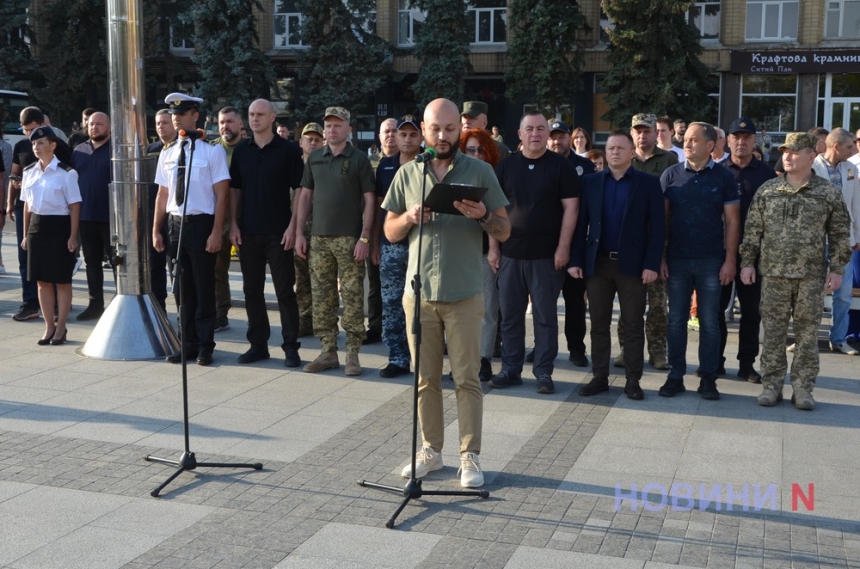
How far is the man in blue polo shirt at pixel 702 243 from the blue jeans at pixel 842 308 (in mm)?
2193

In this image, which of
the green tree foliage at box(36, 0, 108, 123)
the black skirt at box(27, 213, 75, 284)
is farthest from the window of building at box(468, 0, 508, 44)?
the black skirt at box(27, 213, 75, 284)

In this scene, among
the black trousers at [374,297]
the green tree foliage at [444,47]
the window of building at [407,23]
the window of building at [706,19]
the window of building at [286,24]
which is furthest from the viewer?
the window of building at [286,24]

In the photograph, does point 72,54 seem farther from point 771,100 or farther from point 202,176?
point 202,176

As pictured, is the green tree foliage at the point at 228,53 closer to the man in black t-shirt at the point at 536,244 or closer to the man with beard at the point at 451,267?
the man in black t-shirt at the point at 536,244

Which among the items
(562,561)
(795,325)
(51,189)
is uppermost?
(51,189)

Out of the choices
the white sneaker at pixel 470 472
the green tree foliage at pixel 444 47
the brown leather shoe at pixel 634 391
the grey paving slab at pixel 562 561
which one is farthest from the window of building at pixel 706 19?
the grey paving slab at pixel 562 561

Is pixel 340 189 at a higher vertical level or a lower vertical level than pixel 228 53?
lower

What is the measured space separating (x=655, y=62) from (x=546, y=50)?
137 inches

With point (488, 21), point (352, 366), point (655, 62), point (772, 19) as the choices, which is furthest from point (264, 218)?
point (488, 21)

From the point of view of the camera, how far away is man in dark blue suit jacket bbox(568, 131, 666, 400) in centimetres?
760

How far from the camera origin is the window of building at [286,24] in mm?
36312

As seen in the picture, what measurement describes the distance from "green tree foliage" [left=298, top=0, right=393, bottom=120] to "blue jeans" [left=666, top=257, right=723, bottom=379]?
2657 centimetres

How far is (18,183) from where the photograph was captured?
37.6 feet

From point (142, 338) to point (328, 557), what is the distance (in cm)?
487
